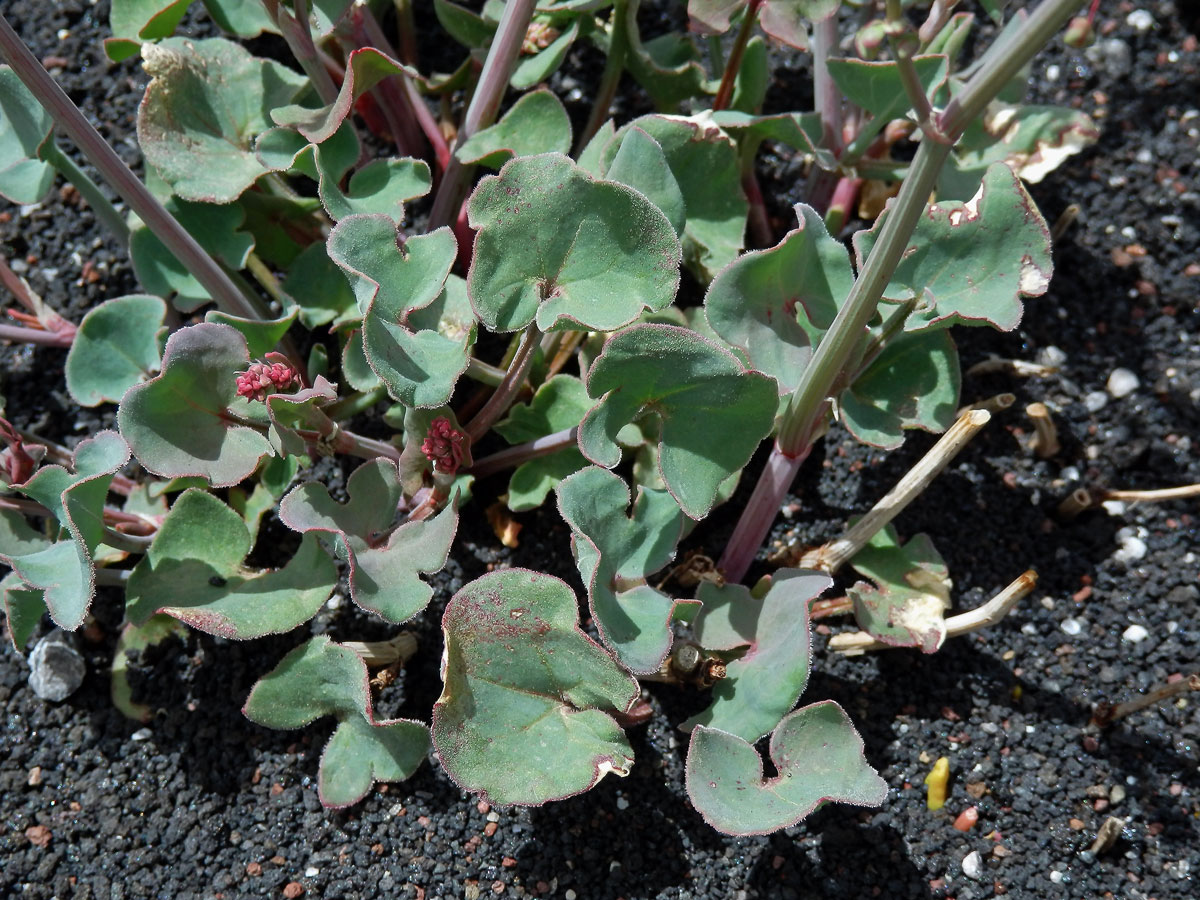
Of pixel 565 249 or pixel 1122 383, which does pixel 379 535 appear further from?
pixel 1122 383

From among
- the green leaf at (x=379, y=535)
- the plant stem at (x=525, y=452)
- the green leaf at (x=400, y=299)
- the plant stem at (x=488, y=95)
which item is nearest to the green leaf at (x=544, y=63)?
the plant stem at (x=488, y=95)

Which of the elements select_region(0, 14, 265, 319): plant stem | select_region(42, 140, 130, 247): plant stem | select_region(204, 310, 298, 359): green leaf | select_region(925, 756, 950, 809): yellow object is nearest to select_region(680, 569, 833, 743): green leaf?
select_region(925, 756, 950, 809): yellow object

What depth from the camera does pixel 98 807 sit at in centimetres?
139

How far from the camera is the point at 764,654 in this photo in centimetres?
124

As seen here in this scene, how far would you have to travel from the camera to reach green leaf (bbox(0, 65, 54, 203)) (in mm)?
1320

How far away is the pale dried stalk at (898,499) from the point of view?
4.42 feet

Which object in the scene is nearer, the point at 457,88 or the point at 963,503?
the point at 963,503

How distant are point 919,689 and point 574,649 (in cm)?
53

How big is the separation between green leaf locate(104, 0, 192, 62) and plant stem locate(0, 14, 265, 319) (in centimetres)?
21

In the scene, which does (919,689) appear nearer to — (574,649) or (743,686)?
(743,686)

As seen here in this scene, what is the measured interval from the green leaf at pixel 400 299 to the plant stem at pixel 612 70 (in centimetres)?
54

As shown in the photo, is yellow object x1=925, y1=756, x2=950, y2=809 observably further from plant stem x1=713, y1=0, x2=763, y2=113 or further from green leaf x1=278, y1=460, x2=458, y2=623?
plant stem x1=713, y1=0, x2=763, y2=113

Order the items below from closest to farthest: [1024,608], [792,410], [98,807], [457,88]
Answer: [792,410] → [98,807] → [1024,608] → [457,88]

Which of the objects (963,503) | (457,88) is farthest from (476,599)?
(457,88)
